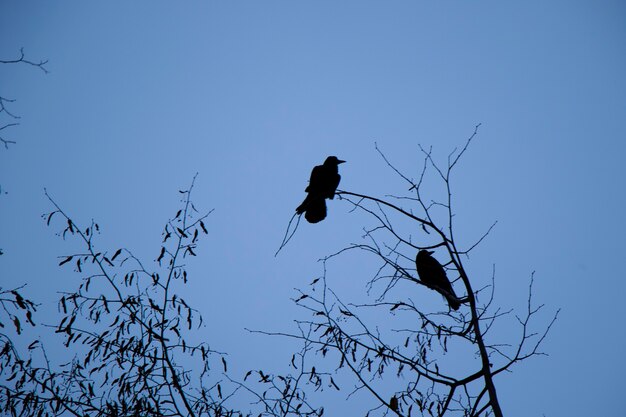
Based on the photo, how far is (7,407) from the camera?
2766 mm

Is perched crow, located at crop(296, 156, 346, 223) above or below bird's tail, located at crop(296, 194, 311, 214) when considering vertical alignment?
above

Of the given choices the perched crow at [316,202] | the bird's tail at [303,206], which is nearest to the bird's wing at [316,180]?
the perched crow at [316,202]

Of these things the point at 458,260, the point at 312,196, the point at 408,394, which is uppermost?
the point at 312,196

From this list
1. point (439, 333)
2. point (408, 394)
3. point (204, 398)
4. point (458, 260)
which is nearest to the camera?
point (458, 260)

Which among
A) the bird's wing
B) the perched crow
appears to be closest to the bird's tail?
the perched crow

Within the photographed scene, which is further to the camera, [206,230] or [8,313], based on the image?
[206,230]

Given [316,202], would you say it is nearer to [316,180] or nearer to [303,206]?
[303,206]

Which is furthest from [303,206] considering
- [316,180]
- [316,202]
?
[316,180]

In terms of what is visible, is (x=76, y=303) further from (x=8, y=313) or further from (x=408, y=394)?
(x=408, y=394)

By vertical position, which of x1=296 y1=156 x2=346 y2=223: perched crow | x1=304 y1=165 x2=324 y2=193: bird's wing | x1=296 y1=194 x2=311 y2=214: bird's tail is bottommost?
x1=296 y1=194 x2=311 y2=214: bird's tail

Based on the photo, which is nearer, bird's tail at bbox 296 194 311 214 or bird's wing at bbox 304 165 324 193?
bird's tail at bbox 296 194 311 214

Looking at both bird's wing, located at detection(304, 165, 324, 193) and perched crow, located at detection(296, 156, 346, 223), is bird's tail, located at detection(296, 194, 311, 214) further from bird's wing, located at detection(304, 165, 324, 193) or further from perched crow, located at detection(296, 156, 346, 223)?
bird's wing, located at detection(304, 165, 324, 193)

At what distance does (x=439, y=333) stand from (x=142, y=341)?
2.06 meters

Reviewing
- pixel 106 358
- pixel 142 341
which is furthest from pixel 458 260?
pixel 106 358
